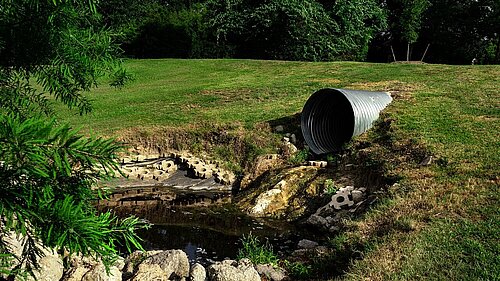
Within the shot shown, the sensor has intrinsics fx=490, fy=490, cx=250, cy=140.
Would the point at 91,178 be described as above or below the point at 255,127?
above

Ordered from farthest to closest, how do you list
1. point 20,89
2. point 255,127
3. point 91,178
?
point 255,127
point 20,89
point 91,178

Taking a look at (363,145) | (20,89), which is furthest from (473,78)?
(20,89)

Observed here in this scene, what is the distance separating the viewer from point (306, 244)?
7.69 metres

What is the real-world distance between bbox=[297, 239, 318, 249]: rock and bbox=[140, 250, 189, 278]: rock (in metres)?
2.31

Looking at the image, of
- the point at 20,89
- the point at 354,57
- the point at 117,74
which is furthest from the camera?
the point at 354,57

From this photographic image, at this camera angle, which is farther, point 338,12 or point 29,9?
point 338,12

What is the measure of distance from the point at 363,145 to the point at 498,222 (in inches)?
197

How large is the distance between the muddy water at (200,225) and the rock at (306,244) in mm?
217

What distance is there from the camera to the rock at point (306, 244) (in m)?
7.59

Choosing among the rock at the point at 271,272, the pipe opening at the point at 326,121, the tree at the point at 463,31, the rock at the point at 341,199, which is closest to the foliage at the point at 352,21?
the tree at the point at 463,31

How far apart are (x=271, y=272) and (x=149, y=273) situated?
158 centimetres

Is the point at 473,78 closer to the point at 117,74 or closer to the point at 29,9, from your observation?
the point at 117,74

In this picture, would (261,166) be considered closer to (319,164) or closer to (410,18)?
(319,164)

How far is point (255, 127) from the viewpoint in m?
13.4
